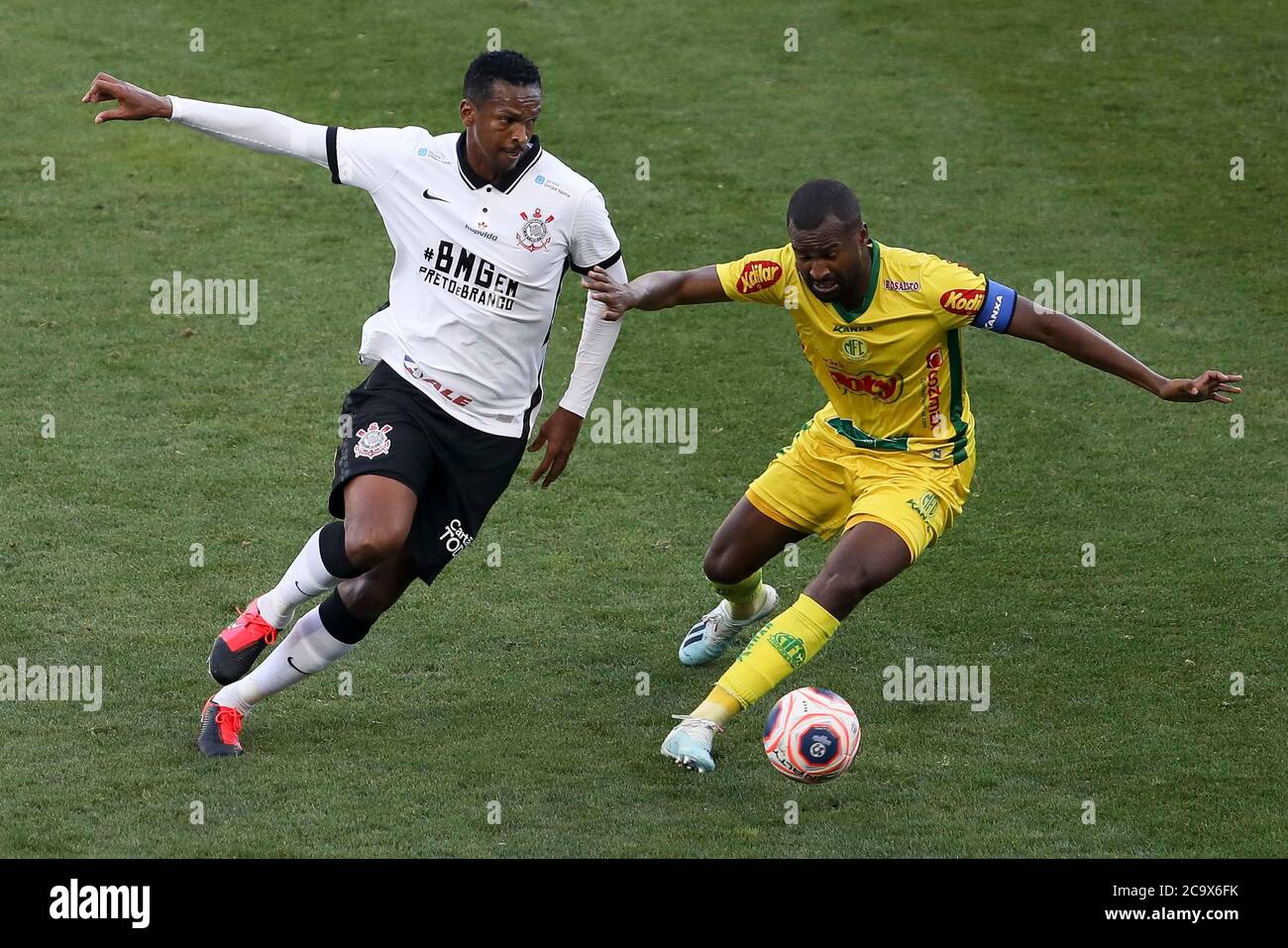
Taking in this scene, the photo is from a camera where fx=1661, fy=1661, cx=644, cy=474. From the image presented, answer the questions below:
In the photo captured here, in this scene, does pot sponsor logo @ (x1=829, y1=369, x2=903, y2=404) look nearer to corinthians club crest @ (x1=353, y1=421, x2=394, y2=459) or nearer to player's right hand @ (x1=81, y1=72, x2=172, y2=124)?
corinthians club crest @ (x1=353, y1=421, x2=394, y2=459)

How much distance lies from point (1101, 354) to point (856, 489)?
117 cm

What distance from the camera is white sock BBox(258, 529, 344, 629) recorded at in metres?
6.61

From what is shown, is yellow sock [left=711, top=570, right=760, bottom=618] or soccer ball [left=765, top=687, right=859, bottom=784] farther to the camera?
yellow sock [left=711, top=570, right=760, bottom=618]

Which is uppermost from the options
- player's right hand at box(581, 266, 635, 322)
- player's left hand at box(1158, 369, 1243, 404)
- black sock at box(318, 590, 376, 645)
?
Answer: player's right hand at box(581, 266, 635, 322)

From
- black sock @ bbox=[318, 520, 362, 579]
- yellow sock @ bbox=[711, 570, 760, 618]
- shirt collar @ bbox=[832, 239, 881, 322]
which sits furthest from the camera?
yellow sock @ bbox=[711, 570, 760, 618]

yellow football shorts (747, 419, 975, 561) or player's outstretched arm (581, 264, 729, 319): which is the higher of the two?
player's outstretched arm (581, 264, 729, 319)

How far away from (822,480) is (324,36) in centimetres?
→ 1008

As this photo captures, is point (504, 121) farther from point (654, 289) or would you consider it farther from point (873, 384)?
point (873, 384)

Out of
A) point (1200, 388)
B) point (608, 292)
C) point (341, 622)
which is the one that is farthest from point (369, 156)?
point (1200, 388)

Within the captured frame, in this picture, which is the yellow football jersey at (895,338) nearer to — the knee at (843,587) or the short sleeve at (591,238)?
the short sleeve at (591,238)

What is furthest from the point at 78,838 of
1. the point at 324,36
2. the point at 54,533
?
the point at 324,36

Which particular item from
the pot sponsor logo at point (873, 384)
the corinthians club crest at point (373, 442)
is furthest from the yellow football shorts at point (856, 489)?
the corinthians club crest at point (373, 442)

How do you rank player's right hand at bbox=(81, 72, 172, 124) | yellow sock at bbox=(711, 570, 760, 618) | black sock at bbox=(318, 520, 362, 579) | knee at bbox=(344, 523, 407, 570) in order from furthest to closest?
yellow sock at bbox=(711, 570, 760, 618) < black sock at bbox=(318, 520, 362, 579) < player's right hand at bbox=(81, 72, 172, 124) < knee at bbox=(344, 523, 407, 570)

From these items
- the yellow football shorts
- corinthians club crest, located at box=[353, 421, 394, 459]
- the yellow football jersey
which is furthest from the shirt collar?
corinthians club crest, located at box=[353, 421, 394, 459]
